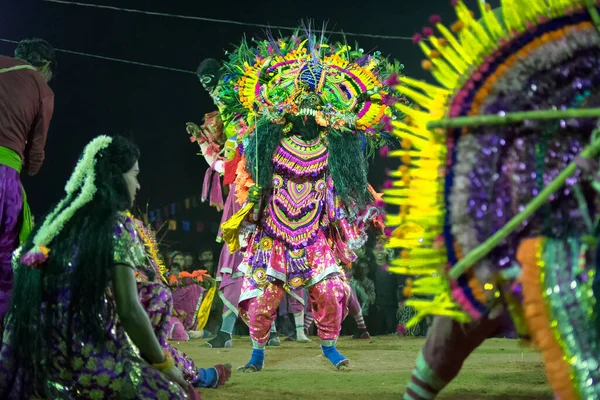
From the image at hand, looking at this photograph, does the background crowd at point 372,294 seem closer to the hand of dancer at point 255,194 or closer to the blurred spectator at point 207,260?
the blurred spectator at point 207,260

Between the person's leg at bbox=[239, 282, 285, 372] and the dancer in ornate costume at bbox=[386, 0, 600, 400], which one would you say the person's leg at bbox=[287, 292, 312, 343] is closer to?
the person's leg at bbox=[239, 282, 285, 372]

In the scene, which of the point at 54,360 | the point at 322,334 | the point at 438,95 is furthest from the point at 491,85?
the point at 322,334

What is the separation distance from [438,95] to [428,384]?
0.92 m

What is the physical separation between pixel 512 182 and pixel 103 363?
169 centimetres

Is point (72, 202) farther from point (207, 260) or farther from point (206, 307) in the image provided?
point (207, 260)

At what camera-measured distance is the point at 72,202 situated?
9.75 feet

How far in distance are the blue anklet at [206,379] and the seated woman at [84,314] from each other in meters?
1.26

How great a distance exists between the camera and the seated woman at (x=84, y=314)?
283 centimetres

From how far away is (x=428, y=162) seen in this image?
2.27 m

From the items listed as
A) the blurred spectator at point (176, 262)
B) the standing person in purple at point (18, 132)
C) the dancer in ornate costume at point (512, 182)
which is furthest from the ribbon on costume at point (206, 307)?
the dancer in ornate costume at point (512, 182)

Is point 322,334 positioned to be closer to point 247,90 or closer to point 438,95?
point 247,90

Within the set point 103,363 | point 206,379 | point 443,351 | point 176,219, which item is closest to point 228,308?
point 206,379

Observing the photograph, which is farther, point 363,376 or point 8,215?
point 363,376

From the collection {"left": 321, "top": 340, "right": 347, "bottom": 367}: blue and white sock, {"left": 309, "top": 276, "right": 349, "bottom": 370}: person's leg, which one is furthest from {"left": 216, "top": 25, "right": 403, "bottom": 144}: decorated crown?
{"left": 321, "top": 340, "right": 347, "bottom": 367}: blue and white sock
